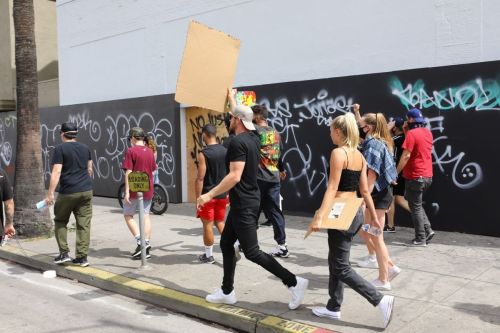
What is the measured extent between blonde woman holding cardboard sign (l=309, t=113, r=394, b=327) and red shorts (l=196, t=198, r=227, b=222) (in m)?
1.97

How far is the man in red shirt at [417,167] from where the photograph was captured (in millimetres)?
6688

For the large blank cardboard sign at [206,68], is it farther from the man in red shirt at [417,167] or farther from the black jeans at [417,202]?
the black jeans at [417,202]

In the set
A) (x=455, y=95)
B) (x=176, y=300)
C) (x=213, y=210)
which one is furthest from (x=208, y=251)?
(x=455, y=95)

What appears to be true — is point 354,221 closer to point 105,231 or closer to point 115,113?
point 105,231

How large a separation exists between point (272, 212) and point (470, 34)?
13.0 feet

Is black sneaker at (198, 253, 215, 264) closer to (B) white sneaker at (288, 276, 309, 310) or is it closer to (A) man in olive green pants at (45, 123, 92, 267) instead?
(A) man in olive green pants at (45, 123, 92, 267)

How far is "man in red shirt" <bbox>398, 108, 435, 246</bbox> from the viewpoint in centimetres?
669

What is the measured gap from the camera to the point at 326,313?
4406 millimetres

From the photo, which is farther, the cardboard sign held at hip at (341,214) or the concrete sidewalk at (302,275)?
the concrete sidewalk at (302,275)

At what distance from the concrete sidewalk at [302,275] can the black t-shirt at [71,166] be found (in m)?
1.03

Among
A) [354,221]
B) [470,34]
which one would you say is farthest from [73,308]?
[470,34]

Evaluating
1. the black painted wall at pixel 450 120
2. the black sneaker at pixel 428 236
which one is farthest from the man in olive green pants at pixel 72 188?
the black sneaker at pixel 428 236

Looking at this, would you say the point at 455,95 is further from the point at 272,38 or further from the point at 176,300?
the point at 176,300

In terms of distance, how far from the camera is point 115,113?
12.8 meters
